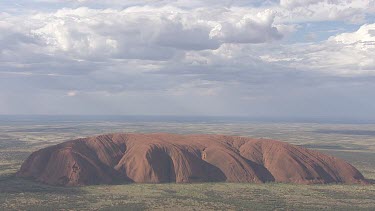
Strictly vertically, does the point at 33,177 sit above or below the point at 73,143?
below

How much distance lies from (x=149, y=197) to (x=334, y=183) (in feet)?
147

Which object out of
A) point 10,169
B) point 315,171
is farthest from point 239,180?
point 10,169

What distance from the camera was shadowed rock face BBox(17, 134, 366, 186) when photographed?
95375mm

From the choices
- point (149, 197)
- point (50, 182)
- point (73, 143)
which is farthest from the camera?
point (73, 143)

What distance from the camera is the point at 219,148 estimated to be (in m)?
108

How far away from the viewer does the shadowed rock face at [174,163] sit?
313ft

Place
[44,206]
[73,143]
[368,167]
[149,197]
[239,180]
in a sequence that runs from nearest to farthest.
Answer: [44,206] < [149,197] < [239,180] < [73,143] < [368,167]

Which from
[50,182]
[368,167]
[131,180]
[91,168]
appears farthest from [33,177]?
[368,167]

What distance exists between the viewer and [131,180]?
96.2 meters

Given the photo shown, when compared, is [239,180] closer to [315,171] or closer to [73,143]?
[315,171]

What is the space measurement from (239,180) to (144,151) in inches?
854

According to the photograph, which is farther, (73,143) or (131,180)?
(73,143)

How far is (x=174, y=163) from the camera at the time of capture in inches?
3922

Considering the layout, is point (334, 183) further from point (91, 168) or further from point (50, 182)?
point (50, 182)
